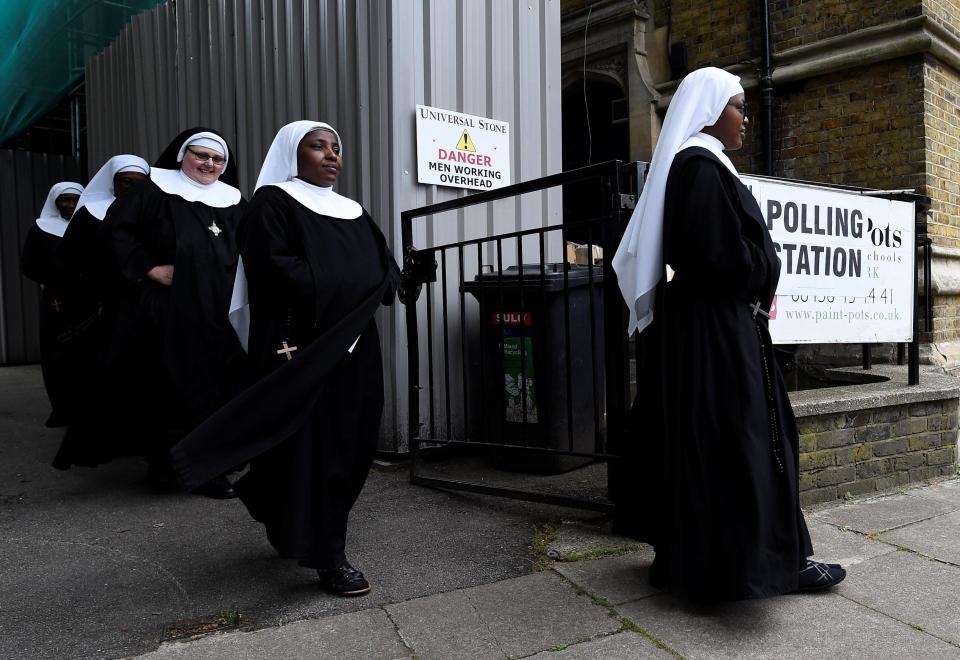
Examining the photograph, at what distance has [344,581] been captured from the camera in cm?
276

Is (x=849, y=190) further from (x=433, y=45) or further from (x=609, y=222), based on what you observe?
(x=433, y=45)

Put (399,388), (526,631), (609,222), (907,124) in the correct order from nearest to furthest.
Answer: (526,631)
(609,222)
(399,388)
(907,124)

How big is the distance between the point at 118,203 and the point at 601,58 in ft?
24.0

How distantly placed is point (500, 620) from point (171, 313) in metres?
2.41

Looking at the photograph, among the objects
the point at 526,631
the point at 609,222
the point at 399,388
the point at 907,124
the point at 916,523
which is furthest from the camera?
the point at 907,124

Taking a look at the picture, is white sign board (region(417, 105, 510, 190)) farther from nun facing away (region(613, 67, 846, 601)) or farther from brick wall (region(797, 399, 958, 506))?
brick wall (region(797, 399, 958, 506))

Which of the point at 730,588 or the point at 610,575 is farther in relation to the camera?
the point at 610,575

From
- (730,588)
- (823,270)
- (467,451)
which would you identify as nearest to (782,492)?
(730,588)

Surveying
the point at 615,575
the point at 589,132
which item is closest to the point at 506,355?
the point at 615,575

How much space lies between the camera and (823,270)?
13.3 ft

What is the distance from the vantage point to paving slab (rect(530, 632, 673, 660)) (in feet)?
7.57

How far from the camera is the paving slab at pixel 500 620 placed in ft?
7.76

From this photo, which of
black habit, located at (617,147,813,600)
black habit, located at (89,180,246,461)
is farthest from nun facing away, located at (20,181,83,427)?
black habit, located at (617,147,813,600)

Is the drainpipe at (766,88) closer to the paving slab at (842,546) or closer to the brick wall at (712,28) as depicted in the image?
the brick wall at (712,28)
